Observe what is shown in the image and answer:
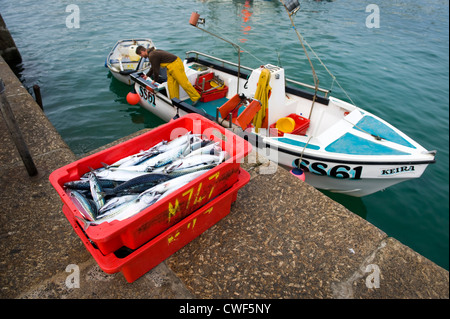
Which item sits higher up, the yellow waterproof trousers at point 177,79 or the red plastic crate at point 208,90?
the yellow waterproof trousers at point 177,79

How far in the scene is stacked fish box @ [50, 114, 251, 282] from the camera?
7.17 ft

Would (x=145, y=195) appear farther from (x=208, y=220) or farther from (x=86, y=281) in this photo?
(x=86, y=281)

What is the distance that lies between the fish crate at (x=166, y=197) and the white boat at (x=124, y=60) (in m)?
7.82

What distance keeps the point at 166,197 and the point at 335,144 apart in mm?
4581

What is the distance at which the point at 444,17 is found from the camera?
22.0 m

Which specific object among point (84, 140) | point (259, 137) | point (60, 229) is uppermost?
point (60, 229)

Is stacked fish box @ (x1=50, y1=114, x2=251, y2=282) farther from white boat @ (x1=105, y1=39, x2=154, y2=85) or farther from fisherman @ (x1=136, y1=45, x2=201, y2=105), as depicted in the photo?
white boat @ (x1=105, y1=39, x2=154, y2=85)

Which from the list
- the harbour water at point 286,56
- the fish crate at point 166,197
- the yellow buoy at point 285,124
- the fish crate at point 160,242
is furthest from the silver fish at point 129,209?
the yellow buoy at point 285,124

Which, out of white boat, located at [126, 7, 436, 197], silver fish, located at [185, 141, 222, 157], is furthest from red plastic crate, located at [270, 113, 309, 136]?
silver fish, located at [185, 141, 222, 157]

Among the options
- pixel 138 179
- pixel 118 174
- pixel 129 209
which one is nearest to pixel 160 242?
pixel 129 209

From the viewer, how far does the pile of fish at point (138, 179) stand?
236cm

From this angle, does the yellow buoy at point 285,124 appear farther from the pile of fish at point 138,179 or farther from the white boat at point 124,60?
the white boat at point 124,60

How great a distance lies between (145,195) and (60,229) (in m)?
1.44

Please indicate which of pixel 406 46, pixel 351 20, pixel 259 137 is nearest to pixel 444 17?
pixel 351 20
